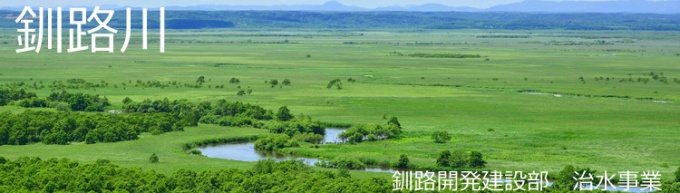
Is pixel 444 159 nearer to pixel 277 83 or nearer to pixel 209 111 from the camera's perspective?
pixel 209 111

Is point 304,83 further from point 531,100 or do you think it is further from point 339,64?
point 339,64

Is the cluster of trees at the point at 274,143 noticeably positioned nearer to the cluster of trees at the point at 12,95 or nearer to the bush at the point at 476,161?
the bush at the point at 476,161

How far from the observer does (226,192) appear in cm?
3788

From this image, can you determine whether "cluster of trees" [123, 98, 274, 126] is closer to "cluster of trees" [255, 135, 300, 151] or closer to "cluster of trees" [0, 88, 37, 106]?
"cluster of trees" [255, 135, 300, 151]

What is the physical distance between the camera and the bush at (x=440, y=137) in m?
55.2

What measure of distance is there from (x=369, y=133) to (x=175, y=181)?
19681 mm

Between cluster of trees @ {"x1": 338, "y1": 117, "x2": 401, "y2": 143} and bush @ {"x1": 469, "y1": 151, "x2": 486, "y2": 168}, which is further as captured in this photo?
cluster of trees @ {"x1": 338, "y1": 117, "x2": 401, "y2": 143}

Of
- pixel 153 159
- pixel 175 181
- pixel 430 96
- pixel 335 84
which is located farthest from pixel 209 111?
pixel 335 84

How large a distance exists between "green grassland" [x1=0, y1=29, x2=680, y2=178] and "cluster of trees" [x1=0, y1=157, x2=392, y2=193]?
15.2 feet

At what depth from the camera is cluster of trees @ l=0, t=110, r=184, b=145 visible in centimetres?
5434

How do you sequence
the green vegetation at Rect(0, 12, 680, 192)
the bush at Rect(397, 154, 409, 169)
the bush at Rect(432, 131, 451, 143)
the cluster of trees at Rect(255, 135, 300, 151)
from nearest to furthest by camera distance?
the bush at Rect(397, 154, 409, 169) < the green vegetation at Rect(0, 12, 680, 192) < the cluster of trees at Rect(255, 135, 300, 151) < the bush at Rect(432, 131, 451, 143)

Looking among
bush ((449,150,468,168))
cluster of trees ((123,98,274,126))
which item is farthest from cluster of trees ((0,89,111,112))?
bush ((449,150,468,168))

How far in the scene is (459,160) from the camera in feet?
154

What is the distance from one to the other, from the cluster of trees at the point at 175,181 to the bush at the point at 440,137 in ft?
46.6
